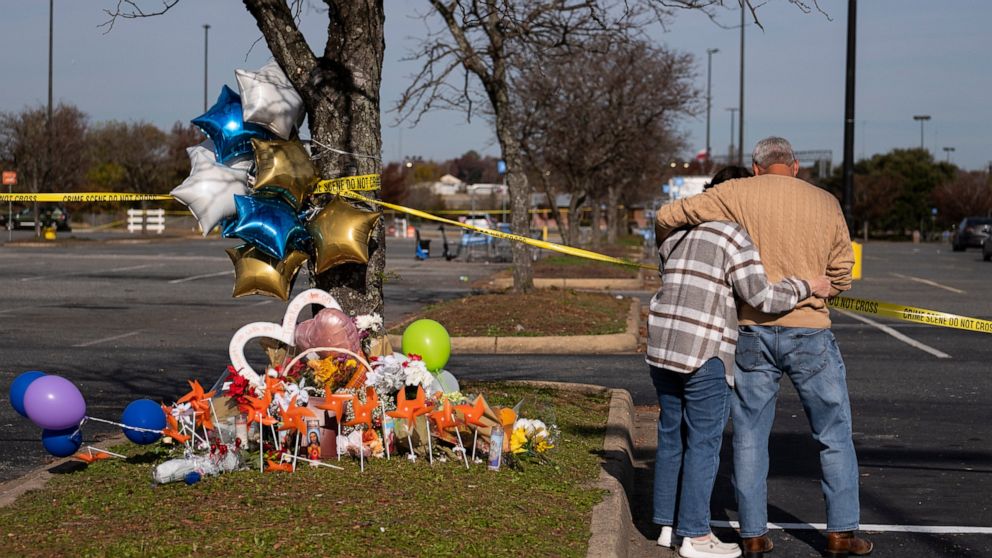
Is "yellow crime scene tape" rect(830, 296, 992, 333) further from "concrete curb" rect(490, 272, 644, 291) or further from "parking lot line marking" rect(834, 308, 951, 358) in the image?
"concrete curb" rect(490, 272, 644, 291)

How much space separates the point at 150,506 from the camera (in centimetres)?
530

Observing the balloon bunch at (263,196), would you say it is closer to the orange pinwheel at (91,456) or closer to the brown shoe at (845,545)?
the orange pinwheel at (91,456)

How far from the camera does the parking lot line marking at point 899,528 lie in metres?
5.93

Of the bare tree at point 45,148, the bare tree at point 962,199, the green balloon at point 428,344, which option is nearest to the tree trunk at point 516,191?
the green balloon at point 428,344

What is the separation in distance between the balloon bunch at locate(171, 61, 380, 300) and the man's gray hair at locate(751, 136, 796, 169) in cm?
228

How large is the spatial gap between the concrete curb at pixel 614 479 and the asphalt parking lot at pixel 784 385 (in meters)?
0.57

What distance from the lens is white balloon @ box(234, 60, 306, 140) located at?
6488 mm

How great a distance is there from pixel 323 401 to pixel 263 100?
1752mm

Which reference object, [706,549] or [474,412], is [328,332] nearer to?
[474,412]

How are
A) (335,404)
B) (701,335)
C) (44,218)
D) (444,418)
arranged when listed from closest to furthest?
(701,335)
(335,404)
(444,418)
(44,218)

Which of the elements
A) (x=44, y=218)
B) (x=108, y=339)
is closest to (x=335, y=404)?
(x=108, y=339)

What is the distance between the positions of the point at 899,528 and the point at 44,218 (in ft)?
176

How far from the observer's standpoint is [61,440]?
19.7 feet

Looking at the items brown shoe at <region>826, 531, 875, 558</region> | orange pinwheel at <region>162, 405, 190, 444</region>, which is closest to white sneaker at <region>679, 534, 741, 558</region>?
brown shoe at <region>826, 531, 875, 558</region>
